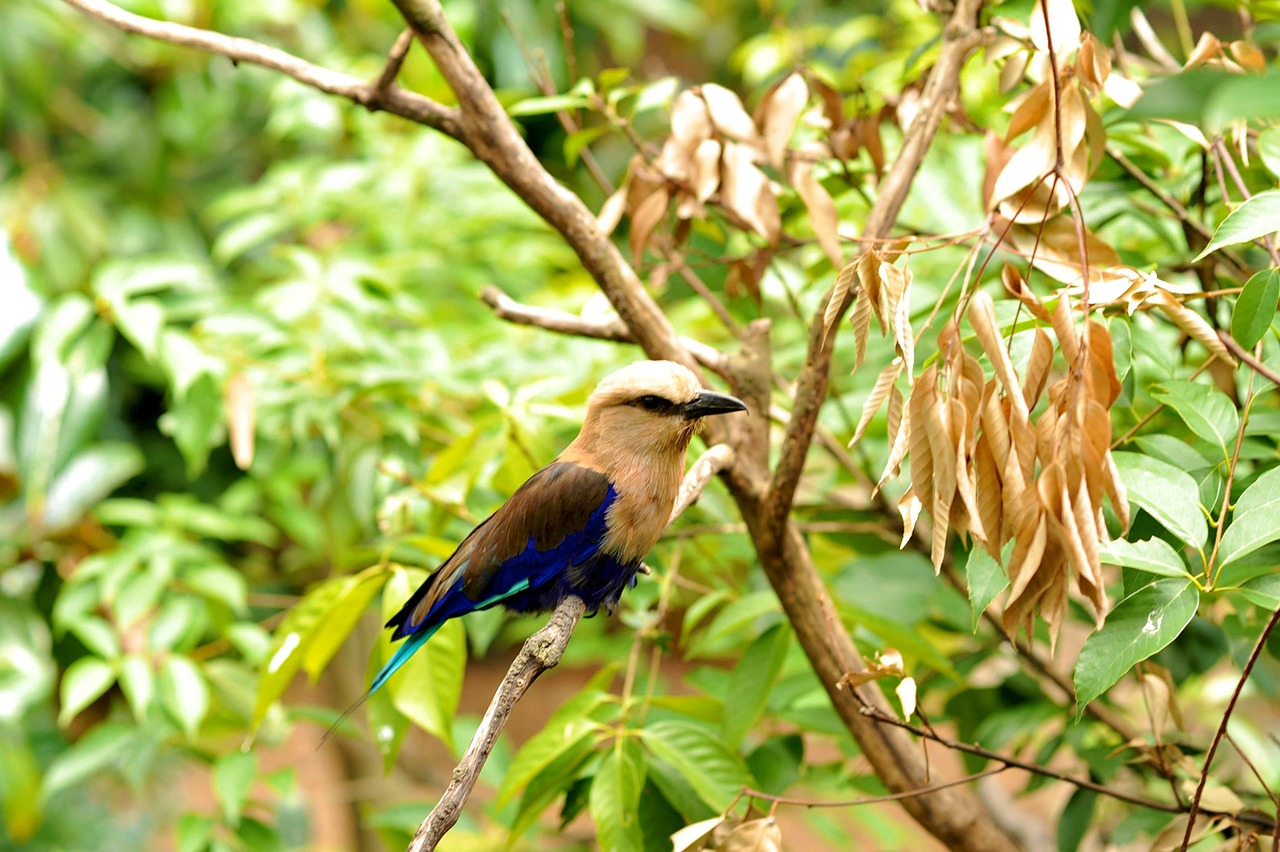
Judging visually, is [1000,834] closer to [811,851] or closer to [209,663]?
[209,663]

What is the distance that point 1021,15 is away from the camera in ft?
5.31

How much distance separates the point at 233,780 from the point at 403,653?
0.67 m

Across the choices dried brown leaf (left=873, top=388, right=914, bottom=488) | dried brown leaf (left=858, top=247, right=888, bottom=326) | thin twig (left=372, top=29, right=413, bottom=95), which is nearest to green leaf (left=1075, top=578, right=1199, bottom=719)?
dried brown leaf (left=873, top=388, right=914, bottom=488)

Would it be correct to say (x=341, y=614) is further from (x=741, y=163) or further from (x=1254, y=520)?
(x=1254, y=520)

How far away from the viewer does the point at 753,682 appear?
64.4 inches

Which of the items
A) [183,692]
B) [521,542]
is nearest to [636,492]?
[521,542]

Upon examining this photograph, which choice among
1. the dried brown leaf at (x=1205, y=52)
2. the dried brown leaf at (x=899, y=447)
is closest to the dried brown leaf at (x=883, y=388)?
the dried brown leaf at (x=899, y=447)

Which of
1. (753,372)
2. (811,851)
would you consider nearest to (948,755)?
(811,851)

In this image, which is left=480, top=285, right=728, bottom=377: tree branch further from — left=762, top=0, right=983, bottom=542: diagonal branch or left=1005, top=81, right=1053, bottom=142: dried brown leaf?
left=1005, top=81, right=1053, bottom=142: dried brown leaf

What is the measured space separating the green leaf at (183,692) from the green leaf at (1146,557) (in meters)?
1.65

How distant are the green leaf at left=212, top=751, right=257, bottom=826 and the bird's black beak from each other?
110cm

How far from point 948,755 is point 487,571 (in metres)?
4.28

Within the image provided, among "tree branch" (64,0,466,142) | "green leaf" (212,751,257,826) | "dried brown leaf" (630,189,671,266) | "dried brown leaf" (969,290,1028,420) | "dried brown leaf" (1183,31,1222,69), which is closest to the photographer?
"dried brown leaf" (969,290,1028,420)

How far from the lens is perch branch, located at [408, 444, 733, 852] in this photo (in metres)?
1.08
